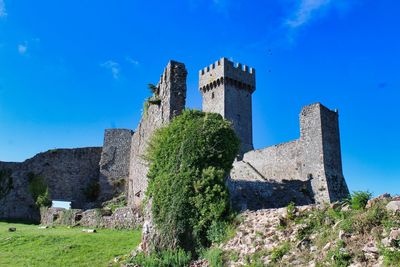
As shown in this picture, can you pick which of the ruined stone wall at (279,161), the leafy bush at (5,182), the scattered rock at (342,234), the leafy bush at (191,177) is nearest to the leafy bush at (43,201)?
the leafy bush at (5,182)

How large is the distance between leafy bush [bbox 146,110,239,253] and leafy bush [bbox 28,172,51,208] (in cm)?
1681

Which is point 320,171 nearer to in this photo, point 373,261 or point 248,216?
point 248,216

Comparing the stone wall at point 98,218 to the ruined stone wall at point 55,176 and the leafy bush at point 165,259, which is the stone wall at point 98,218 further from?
the ruined stone wall at point 55,176

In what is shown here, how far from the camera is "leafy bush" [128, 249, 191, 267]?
37.9 feet

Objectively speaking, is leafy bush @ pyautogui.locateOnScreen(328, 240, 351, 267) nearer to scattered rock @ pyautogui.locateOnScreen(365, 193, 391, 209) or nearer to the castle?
scattered rock @ pyautogui.locateOnScreen(365, 193, 391, 209)

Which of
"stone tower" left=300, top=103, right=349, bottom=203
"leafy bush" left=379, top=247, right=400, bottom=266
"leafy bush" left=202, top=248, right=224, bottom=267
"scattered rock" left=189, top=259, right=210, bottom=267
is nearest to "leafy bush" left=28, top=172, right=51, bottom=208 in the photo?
"stone tower" left=300, top=103, right=349, bottom=203

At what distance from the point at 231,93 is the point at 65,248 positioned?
34.8m

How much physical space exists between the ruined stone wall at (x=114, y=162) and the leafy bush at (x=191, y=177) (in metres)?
17.0

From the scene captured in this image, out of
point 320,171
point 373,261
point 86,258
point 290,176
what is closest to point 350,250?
point 373,261

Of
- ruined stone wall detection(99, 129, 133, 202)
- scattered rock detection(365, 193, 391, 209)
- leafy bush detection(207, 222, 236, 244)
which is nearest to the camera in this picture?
scattered rock detection(365, 193, 391, 209)

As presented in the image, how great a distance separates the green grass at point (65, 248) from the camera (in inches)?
498

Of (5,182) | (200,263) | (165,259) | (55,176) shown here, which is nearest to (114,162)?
(55,176)

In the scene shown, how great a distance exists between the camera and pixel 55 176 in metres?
31.2

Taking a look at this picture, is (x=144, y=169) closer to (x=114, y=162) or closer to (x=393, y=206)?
(x=114, y=162)
